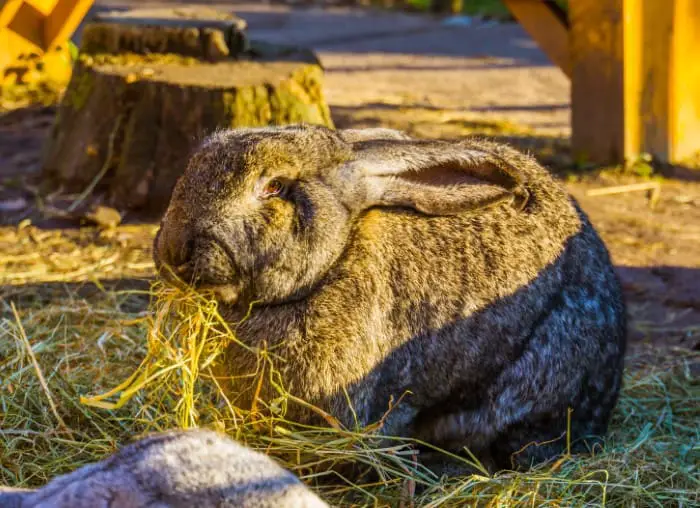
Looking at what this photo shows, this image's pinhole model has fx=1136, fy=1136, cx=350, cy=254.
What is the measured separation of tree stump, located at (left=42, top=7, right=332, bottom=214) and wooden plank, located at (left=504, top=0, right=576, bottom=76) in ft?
5.99

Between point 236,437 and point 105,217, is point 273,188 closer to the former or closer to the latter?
point 236,437

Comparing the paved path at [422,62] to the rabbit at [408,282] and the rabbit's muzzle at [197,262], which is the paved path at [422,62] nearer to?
the rabbit at [408,282]

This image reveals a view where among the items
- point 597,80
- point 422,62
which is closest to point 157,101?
point 597,80

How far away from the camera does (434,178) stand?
12.4 feet

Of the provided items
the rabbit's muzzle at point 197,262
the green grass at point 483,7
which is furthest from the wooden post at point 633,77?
the green grass at point 483,7

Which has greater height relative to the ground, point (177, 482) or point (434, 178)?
point (434, 178)

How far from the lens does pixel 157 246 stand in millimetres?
3531

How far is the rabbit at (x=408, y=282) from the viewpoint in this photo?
3.48 m

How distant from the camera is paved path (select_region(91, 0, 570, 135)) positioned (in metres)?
10.2

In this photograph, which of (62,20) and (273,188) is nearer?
(273,188)

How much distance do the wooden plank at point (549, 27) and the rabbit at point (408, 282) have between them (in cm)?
438

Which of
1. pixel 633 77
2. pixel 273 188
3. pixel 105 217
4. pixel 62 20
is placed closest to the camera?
pixel 273 188

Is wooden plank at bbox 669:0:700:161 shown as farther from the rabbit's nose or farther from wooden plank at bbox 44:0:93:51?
the rabbit's nose

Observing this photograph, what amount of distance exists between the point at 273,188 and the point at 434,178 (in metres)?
0.58
